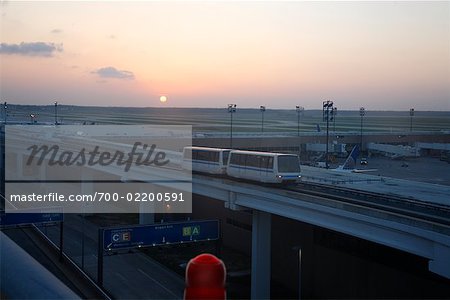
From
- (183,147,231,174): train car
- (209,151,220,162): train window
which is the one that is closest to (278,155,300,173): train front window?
(183,147,231,174): train car

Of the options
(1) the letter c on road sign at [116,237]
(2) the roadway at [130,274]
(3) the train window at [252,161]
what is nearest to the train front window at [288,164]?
(3) the train window at [252,161]

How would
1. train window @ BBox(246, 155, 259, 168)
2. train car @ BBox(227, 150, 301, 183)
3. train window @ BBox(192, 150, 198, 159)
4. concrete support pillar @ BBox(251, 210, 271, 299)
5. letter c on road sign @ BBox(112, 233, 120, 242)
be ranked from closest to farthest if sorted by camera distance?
letter c on road sign @ BBox(112, 233, 120, 242) → concrete support pillar @ BBox(251, 210, 271, 299) → train car @ BBox(227, 150, 301, 183) → train window @ BBox(246, 155, 259, 168) → train window @ BBox(192, 150, 198, 159)

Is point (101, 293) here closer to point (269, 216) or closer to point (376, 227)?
point (269, 216)

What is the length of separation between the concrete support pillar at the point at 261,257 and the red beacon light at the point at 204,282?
19.2 m

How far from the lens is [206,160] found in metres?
28.3

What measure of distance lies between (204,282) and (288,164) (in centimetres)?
2160

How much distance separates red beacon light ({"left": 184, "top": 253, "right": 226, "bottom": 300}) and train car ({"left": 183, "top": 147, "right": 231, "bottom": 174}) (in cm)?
2504

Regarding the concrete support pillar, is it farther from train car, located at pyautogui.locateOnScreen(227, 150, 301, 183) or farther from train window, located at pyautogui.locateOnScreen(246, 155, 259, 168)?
train window, located at pyautogui.locateOnScreen(246, 155, 259, 168)

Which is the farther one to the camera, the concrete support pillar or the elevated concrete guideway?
the concrete support pillar

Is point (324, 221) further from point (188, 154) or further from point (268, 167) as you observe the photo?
point (188, 154)

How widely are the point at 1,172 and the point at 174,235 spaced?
35989mm

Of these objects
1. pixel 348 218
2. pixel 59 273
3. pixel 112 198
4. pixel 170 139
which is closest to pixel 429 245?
pixel 348 218

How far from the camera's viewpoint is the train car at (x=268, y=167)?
23078 mm

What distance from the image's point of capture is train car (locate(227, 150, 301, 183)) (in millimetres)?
23078
